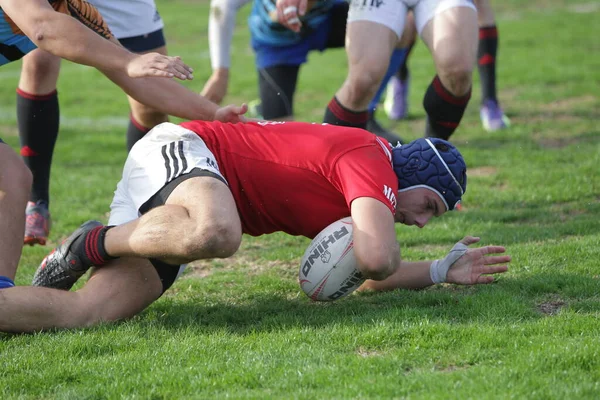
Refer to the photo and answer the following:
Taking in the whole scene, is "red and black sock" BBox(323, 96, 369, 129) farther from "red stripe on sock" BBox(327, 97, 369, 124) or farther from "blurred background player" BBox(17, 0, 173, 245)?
"blurred background player" BBox(17, 0, 173, 245)

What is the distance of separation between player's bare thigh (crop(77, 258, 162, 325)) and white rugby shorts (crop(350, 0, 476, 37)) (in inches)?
96.6

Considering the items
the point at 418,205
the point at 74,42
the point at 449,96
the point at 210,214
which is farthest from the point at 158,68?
the point at 449,96

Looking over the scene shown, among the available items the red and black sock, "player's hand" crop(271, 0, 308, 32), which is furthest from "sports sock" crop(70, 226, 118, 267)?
"player's hand" crop(271, 0, 308, 32)

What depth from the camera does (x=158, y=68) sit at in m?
4.09

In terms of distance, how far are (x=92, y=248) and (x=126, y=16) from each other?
226 centimetres

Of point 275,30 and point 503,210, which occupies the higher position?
point 275,30

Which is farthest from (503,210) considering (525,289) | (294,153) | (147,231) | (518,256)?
(147,231)

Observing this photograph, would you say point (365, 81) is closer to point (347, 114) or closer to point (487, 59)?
point (347, 114)

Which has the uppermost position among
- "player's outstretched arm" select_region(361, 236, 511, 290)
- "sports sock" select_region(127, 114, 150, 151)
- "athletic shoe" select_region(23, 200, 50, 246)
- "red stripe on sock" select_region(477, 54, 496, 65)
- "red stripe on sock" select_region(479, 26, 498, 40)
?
"sports sock" select_region(127, 114, 150, 151)

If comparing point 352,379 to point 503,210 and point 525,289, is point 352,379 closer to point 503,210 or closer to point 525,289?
point 525,289

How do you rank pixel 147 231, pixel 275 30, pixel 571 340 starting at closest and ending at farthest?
pixel 571 340 → pixel 147 231 → pixel 275 30

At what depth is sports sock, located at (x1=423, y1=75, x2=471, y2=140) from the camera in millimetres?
5949

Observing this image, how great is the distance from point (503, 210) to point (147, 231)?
3.18 meters

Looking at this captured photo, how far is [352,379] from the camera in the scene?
3.42m
